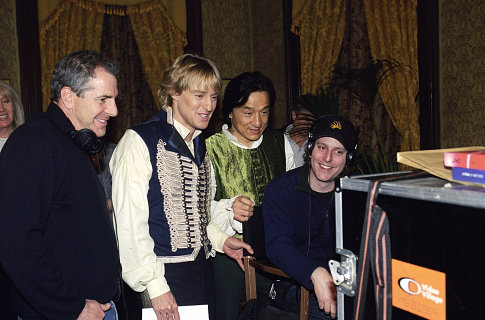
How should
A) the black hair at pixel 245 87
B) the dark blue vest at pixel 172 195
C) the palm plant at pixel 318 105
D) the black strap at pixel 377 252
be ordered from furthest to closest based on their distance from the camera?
the palm plant at pixel 318 105, the black hair at pixel 245 87, the dark blue vest at pixel 172 195, the black strap at pixel 377 252

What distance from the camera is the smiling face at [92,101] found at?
148 cm

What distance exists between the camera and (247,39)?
17.9ft

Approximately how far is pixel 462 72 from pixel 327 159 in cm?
204

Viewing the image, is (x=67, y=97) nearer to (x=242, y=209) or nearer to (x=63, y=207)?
(x=63, y=207)

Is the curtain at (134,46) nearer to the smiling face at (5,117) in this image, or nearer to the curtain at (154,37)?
the curtain at (154,37)

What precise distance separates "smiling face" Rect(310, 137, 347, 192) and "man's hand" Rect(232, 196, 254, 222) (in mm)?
358

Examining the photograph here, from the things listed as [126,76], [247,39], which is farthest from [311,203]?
[247,39]

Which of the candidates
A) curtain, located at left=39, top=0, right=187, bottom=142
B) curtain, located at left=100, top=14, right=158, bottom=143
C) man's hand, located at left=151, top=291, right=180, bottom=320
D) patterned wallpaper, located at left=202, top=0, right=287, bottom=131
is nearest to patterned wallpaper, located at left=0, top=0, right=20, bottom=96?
curtain, located at left=39, top=0, right=187, bottom=142

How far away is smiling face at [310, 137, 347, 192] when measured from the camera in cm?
200

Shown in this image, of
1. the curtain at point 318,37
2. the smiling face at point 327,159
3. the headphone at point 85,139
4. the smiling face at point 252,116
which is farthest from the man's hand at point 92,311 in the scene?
the curtain at point 318,37

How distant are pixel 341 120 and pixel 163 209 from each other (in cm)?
88

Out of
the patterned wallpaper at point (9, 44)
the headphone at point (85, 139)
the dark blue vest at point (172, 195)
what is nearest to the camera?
the headphone at point (85, 139)

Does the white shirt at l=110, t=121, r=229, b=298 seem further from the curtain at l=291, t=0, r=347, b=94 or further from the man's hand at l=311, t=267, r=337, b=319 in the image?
the curtain at l=291, t=0, r=347, b=94

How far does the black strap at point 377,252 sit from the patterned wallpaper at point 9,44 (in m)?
4.08
